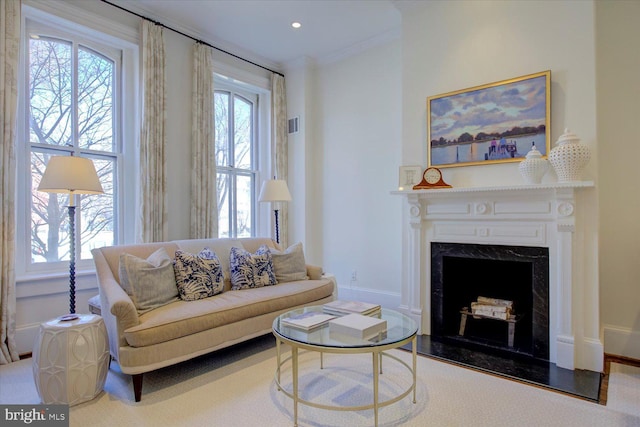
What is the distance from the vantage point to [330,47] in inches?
179

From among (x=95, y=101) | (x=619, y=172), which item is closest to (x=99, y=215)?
(x=95, y=101)

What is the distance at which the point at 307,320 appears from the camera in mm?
2203

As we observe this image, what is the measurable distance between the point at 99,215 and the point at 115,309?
5.70 feet

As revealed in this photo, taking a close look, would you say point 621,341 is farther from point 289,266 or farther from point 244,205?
point 244,205

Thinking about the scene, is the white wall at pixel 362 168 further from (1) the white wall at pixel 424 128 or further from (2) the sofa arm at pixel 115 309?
(2) the sofa arm at pixel 115 309

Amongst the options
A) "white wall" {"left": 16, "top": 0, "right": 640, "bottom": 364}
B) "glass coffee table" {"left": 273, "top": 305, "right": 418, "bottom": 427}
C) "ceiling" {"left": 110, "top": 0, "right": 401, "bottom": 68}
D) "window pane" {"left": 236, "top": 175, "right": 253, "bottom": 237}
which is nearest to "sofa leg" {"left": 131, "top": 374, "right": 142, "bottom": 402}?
"glass coffee table" {"left": 273, "top": 305, "right": 418, "bottom": 427}

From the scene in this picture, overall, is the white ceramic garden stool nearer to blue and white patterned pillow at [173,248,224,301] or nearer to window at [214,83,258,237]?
blue and white patterned pillow at [173,248,224,301]

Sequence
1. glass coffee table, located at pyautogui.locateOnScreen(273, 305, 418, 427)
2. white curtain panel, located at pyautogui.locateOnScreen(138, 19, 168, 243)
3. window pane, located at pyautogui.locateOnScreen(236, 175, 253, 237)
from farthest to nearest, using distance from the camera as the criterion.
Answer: window pane, located at pyautogui.locateOnScreen(236, 175, 253, 237) → white curtain panel, located at pyautogui.locateOnScreen(138, 19, 168, 243) → glass coffee table, located at pyautogui.locateOnScreen(273, 305, 418, 427)

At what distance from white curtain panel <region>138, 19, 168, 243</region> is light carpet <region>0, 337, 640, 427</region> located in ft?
4.64

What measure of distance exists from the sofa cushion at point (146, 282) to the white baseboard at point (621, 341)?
3488 mm

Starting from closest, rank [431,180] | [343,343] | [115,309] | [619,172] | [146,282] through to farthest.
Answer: [343,343], [115,309], [146,282], [619,172], [431,180]

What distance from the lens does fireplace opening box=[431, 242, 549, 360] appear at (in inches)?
111

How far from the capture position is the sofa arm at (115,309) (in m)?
2.16

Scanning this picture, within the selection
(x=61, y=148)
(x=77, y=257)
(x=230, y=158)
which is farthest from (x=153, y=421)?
(x=230, y=158)
